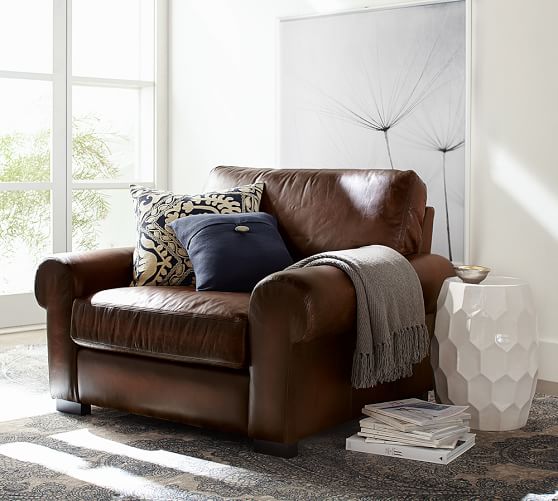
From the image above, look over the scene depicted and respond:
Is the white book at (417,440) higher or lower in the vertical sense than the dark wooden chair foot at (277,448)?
higher

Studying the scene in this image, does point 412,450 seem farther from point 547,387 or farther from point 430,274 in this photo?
point 547,387

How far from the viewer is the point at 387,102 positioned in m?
4.54

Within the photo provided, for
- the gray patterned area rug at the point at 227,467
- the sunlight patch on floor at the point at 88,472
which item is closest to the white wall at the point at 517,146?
the gray patterned area rug at the point at 227,467

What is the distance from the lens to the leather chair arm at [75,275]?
3.37 meters

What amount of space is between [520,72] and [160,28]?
245 centimetres

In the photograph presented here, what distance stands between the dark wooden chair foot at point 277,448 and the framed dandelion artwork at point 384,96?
5.71 ft

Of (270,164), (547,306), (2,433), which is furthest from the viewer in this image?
(270,164)

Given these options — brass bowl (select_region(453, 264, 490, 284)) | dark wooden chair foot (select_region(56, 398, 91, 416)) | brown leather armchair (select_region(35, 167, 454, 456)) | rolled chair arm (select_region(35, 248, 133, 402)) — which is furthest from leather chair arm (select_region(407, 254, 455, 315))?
dark wooden chair foot (select_region(56, 398, 91, 416))

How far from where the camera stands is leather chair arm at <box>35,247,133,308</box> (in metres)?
3.37

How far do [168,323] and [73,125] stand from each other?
2657 millimetres

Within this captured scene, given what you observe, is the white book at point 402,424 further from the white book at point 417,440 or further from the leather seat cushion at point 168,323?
the leather seat cushion at point 168,323

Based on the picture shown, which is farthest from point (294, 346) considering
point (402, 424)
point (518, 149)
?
point (518, 149)

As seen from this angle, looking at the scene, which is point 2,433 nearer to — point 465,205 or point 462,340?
point 462,340

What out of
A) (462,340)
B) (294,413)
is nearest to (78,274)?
(294,413)
